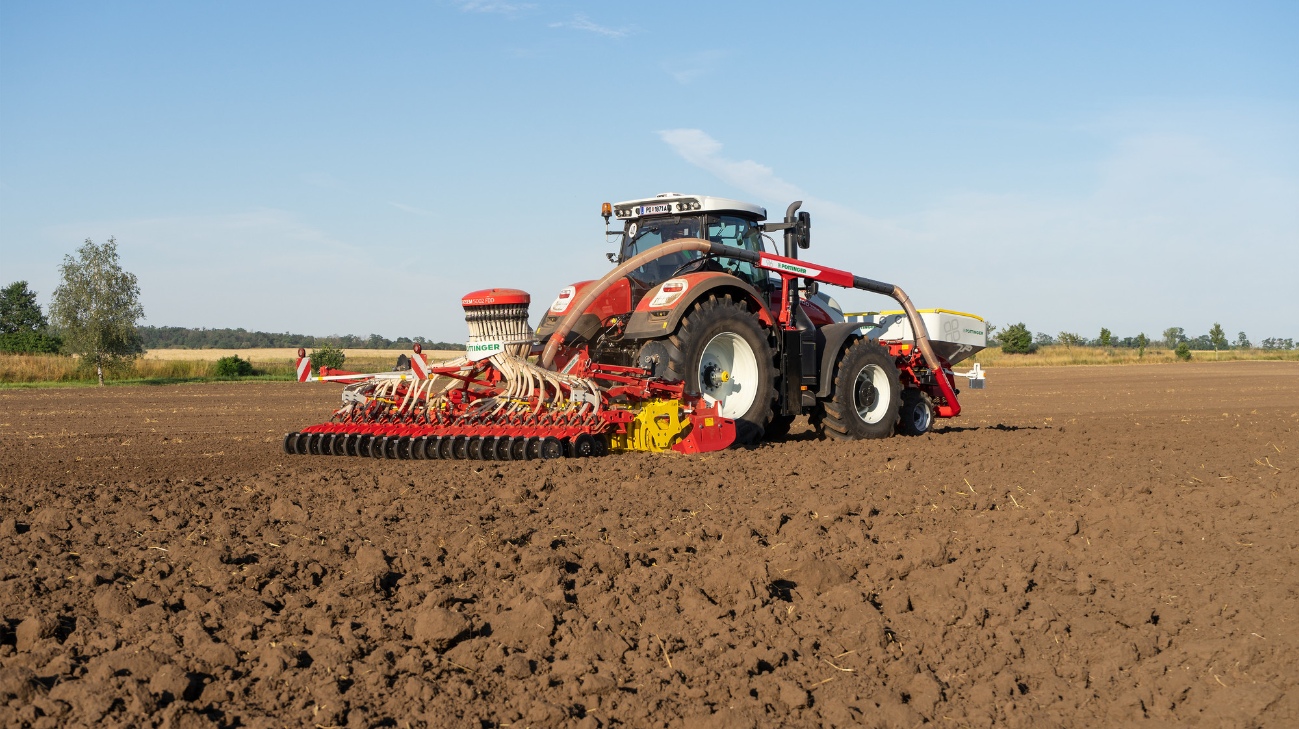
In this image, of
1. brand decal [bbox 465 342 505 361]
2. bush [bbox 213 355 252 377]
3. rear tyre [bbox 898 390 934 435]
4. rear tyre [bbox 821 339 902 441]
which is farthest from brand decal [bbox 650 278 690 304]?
bush [bbox 213 355 252 377]

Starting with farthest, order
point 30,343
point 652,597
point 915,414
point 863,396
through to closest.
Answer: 1. point 30,343
2. point 915,414
3. point 863,396
4. point 652,597

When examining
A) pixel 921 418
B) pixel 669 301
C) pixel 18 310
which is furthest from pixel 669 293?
pixel 18 310

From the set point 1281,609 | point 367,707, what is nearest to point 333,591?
point 367,707

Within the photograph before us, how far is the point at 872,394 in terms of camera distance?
10820 mm

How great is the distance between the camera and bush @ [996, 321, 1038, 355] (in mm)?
53562

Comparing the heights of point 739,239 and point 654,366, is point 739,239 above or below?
above

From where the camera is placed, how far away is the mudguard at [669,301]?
880 centimetres

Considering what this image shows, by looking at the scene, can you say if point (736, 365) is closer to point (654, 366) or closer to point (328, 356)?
point (654, 366)

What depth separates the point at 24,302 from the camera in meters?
61.1

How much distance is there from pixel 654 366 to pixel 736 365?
104 cm

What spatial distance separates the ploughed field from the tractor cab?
2383mm

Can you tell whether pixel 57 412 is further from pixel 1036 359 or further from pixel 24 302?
pixel 24 302

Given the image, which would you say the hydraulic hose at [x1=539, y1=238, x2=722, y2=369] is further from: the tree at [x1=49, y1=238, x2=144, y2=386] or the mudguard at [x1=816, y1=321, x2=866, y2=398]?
the tree at [x1=49, y1=238, x2=144, y2=386]

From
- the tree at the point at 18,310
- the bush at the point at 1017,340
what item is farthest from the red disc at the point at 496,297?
the tree at the point at 18,310
